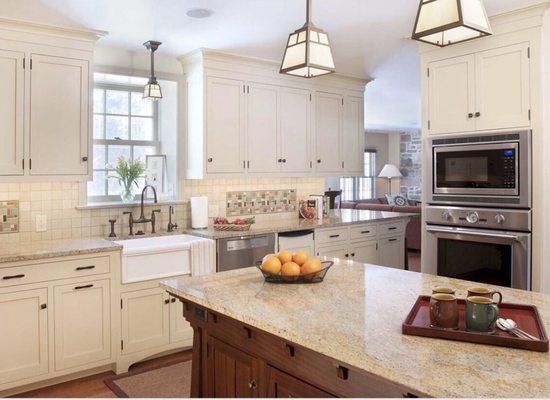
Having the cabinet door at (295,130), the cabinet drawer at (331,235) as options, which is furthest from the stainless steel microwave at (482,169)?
the cabinet door at (295,130)

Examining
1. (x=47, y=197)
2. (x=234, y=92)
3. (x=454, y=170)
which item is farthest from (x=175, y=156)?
(x=454, y=170)

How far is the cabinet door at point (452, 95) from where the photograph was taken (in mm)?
3547

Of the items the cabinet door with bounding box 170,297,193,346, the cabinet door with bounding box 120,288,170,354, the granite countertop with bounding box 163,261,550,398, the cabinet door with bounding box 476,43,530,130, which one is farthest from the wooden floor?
the cabinet door with bounding box 476,43,530,130

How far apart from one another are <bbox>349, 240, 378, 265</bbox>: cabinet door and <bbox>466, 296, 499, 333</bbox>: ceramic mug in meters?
3.38

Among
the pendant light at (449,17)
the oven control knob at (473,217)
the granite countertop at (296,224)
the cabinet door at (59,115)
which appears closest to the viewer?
the pendant light at (449,17)

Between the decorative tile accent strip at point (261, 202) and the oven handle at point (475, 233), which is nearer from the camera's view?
the oven handle at point (475, 233)

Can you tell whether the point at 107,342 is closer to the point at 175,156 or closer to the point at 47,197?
the point at 47,197

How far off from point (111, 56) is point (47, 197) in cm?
131

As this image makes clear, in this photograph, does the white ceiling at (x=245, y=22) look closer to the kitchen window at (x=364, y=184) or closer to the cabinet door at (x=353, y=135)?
the cabinet door at (x=353, y=135)

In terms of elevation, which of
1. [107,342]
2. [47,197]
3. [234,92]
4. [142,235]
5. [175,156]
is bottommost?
[107,342]

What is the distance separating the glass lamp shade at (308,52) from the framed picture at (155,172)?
2.40 m

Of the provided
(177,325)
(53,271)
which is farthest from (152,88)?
(177,325)

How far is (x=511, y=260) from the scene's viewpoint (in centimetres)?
332

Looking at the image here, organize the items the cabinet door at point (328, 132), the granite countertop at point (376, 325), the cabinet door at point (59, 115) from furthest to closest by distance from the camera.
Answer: the cabinet door at point (328, 132) < the cabinet door at point (59, 115) < the granite countertop at point (376, 325)
